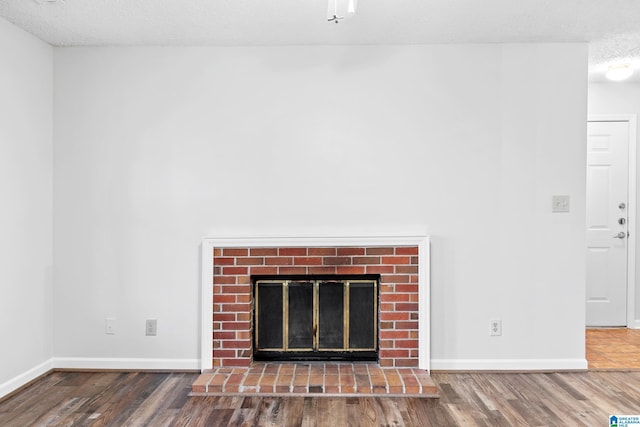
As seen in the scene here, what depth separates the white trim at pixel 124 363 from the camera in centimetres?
386

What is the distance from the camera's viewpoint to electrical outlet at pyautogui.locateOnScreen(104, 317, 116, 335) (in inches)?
152

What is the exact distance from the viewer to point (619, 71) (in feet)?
14.4

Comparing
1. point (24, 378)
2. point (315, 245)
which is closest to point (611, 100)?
point (315, 245)

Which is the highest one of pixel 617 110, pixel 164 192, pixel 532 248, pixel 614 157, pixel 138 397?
pixel 617 110

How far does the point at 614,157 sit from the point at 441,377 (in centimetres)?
295

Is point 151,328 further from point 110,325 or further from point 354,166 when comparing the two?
point 354,166

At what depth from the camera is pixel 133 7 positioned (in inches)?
124

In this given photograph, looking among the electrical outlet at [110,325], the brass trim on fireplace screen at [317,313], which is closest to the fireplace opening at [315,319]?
the brass trim on fireplace screen at [317,313]

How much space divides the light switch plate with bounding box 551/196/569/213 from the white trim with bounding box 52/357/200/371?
283cm

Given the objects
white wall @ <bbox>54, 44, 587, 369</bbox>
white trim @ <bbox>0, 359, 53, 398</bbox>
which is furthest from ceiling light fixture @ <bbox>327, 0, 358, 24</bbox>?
white trim @ <bbox>0, 359, 53, 398</bbox>

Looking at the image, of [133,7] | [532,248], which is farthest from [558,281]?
[133,7]

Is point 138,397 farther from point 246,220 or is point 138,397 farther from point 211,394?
point 246,220

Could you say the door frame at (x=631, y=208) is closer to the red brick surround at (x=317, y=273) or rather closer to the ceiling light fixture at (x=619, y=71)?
the ceiling light fixture at (x=619, y=71)

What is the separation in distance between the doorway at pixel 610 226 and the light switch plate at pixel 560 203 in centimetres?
152
